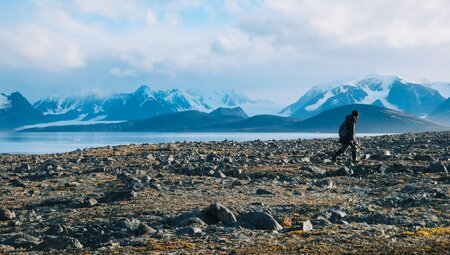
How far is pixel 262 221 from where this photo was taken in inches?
455

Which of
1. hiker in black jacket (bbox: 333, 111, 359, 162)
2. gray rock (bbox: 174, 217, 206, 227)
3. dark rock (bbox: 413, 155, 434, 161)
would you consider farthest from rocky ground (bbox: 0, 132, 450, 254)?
hiker in black jacket (bbox: 333, 111, 359, 162)

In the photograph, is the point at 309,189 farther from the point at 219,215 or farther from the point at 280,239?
the point at 280,239

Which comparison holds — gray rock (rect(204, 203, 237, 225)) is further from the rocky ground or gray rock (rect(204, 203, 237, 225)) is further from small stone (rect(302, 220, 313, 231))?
small stone (rect(302, 220, 313, 231))

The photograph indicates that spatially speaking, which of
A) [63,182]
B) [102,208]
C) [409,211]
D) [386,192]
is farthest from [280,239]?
[63,182]

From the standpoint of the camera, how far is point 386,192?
16688 mm

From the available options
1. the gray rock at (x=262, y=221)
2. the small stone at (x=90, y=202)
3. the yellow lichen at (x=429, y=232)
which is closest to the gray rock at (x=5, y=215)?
the small stone at (x=90, y=202)

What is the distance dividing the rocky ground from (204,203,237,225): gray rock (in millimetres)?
21

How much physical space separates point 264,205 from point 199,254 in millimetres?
5187

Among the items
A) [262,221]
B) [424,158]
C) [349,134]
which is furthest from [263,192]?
[424,158]

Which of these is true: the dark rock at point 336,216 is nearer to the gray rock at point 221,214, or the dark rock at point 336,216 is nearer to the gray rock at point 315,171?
the gray rock at point 221,214

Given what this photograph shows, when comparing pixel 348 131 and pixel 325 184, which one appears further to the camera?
pixel 348 131

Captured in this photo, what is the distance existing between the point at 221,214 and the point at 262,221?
1.11 meters

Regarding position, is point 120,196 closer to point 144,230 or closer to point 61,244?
point 144,230

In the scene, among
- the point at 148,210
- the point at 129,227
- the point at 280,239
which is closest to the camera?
the point at 280,239
